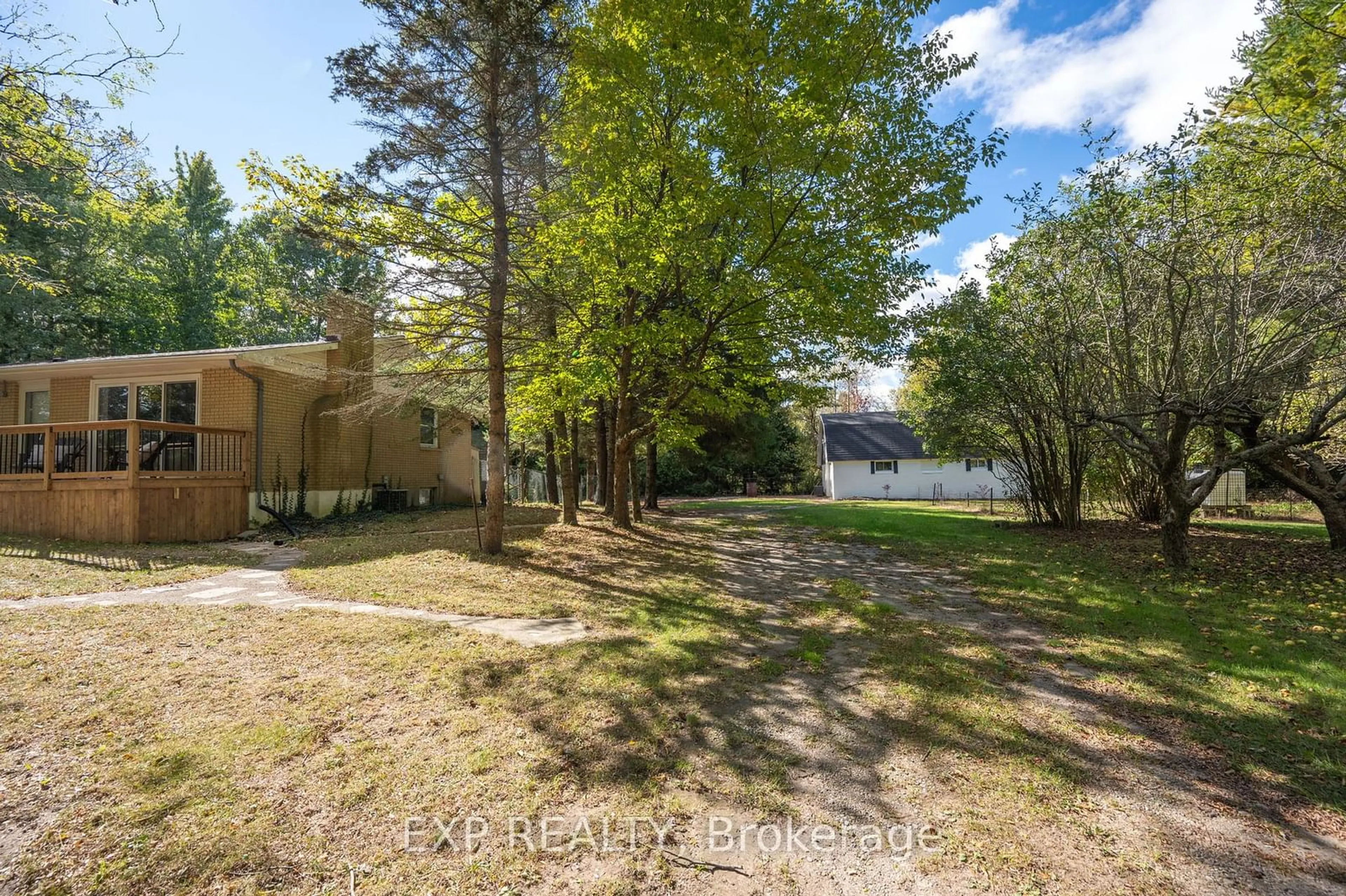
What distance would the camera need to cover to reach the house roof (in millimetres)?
12602

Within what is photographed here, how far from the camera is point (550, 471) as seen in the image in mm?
21234

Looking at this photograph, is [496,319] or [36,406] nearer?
[496,319]

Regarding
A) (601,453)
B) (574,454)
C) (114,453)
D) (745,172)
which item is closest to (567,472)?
(574,454)

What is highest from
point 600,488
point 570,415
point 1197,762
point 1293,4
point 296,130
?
point 296,130

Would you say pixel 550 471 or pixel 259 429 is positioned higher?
pixel 259 429

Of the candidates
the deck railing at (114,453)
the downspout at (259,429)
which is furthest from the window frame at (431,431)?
the deck railing at (114,453)

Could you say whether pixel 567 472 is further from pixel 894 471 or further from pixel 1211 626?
pixel 894 471

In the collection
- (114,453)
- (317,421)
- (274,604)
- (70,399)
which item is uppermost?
(70,399)

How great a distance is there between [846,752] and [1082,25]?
1060 cm

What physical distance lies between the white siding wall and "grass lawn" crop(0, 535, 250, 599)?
28615mm

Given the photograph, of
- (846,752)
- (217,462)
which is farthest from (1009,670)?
(217,462)

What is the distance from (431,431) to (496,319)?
1140cm

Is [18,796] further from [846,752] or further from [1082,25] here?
[1082,25]

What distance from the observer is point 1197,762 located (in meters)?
3.26
